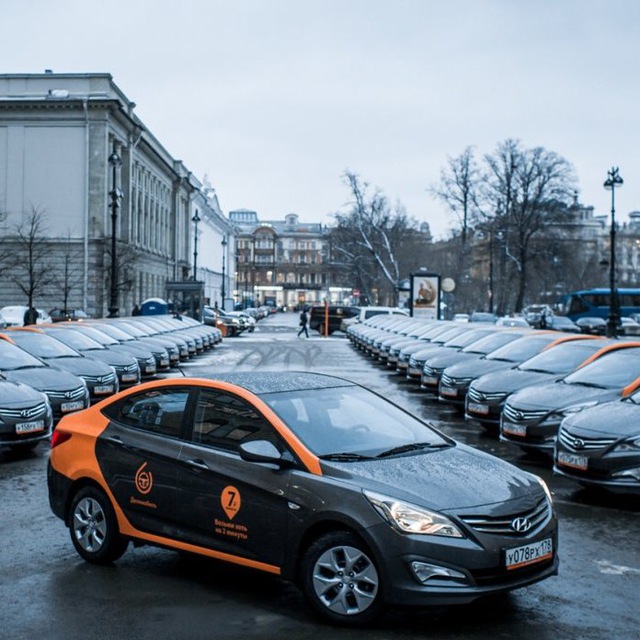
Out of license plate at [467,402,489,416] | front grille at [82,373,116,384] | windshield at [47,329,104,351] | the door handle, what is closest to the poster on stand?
windshield at [47,329,104,351]

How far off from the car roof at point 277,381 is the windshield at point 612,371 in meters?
5.76

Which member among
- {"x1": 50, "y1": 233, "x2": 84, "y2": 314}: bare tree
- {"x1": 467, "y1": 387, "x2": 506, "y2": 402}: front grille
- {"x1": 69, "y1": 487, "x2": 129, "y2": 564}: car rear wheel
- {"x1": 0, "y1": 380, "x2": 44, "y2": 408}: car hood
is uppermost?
{"x1": 50, "y1": 233, "x2": 84, "y2": 314}: bare tree

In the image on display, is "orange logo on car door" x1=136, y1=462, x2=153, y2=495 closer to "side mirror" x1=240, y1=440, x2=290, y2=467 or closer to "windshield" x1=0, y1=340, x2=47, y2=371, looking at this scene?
"side mirror" x1=240, y1=440, x2=290, y2=467

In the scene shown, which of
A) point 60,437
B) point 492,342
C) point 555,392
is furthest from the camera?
point 492,342

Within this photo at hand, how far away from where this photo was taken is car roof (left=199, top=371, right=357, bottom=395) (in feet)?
22.5

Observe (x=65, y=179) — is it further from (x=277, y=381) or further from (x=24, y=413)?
(x=277, y=381)

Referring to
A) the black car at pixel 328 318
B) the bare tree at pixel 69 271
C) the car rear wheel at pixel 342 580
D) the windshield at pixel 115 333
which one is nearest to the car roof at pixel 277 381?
the car rear wheel at pixel 342 580

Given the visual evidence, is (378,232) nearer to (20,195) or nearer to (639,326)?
(639,326)

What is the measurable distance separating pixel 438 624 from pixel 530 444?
6.07m

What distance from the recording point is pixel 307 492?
5.89m

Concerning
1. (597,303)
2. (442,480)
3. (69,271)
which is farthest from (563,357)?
(597,303)

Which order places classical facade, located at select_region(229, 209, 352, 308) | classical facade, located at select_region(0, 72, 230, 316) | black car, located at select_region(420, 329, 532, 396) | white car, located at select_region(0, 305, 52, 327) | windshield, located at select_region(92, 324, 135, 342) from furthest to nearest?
classical facade, located at select_region(229, 209, 352, 308), classical facade, located at select_region(0, 72, 230, 316), white car, located at select_region(0, 305, 52, 327), windshield, located at select_region(92, 324, 135, 342), black car, located at select_region(420, 329, 532, 396)

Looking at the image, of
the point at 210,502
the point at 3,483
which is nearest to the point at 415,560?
the point at 210,502

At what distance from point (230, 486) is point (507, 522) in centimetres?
182
